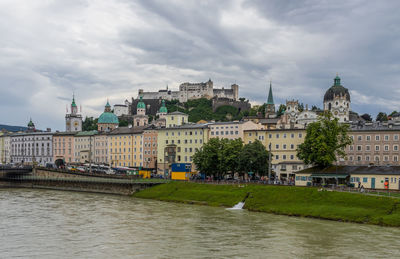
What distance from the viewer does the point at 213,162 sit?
95188mm

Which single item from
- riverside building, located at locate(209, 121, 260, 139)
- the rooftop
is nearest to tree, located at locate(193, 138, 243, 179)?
riverside building, located at locate(209, 121, 260, 139)

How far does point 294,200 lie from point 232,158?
26.5 meters

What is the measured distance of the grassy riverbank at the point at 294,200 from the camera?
55188 mm

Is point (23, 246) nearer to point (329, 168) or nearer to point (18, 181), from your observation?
point (329, 168)

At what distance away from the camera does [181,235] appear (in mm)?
47125

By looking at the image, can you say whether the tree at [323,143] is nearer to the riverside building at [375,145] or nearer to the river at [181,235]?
the riverside building at [375,145]

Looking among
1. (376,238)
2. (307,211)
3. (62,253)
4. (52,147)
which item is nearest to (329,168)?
(307,211)

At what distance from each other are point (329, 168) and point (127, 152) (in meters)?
79.7

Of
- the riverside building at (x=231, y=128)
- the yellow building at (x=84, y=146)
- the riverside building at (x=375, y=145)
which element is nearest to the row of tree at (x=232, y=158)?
the riverside building at (x=231, y=128)

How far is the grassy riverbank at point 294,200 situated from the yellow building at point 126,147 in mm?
52646

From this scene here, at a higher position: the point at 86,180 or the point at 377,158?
the point at 377,158

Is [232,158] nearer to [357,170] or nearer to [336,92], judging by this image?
[357,170]

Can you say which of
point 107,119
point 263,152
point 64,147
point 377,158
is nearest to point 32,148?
point 64,147

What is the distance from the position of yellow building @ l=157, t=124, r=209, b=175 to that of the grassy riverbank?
3253cm
